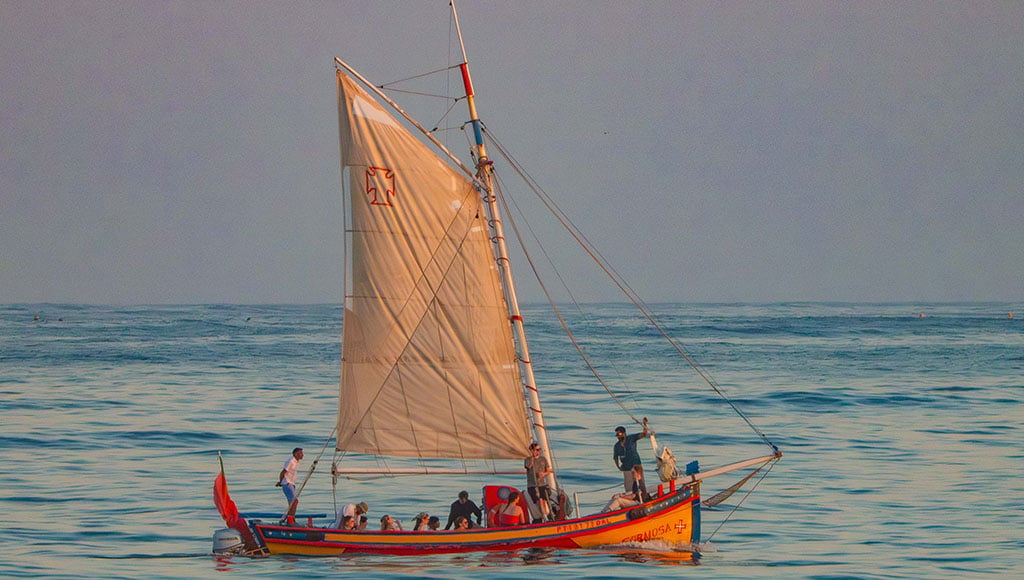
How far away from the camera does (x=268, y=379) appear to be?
83875 millimetres

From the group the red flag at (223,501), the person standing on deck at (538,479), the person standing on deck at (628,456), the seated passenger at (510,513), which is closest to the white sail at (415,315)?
the person standing on deck at (538,479)

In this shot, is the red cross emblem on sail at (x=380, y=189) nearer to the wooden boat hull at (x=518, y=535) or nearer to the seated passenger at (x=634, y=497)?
the wooden boat hull at (x=518, y=535)

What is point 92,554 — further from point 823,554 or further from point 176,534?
point 823,554

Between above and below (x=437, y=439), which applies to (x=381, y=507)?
below

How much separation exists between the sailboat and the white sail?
0.08 ft

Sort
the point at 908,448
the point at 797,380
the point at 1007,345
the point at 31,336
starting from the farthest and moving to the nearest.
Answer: the point at 31,336 < the point at 1007,345 < the point at 797,380 < the point at 908,448

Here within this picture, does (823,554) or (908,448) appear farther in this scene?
(908,448)

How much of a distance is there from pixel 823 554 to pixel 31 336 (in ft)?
382

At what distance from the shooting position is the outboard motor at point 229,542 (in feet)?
98.5

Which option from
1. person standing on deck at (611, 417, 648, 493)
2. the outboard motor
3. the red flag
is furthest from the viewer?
person standing on deck at (611, 417, 648, 493)

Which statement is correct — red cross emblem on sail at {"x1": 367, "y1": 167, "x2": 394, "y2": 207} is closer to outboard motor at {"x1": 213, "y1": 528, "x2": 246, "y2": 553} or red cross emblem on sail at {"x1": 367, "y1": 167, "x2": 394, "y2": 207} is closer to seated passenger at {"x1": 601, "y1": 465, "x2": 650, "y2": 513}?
outboard motor at {"x1": 213, "y1": 528, "x2": 246, "y2": 553}

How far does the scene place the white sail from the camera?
31.0 metres

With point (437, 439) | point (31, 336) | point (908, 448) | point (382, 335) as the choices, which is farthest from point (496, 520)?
point (31, 336)

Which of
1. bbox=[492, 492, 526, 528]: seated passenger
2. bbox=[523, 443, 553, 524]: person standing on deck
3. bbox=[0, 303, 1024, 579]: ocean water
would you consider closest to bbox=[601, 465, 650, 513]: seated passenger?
bbox=[0, 303, 1024, 579]: ocean water
